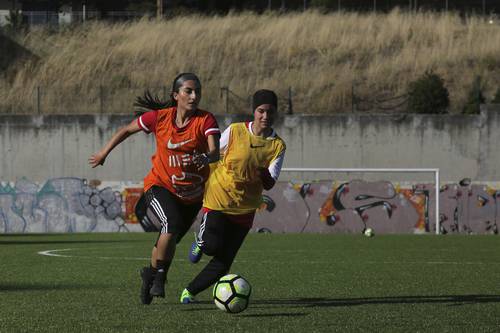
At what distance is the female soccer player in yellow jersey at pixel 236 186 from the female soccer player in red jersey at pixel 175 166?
21cm

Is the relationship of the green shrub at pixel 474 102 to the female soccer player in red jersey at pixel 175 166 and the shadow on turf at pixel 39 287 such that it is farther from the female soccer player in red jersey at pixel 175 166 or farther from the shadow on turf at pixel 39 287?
the female soccer player in red jersey at pixel 175 166

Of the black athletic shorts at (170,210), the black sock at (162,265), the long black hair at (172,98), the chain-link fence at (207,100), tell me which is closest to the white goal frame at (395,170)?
the chain-link fence at (207,100)

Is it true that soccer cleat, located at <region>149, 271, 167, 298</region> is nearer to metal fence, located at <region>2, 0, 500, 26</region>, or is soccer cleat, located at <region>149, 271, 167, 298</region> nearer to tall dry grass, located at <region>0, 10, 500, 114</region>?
tall dry grass, located at <region>0, 10, 500, 114</region>

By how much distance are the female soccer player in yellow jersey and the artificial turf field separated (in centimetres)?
46

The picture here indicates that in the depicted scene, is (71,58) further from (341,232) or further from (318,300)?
(318,300)

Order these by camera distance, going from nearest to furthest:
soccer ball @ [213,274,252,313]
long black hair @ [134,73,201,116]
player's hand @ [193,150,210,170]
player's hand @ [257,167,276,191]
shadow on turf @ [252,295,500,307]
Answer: soccer ball @ [213,274,252,313], player's hand @ [193,150,210,170], player's hand @ [257,167,276,191], long black hair @ [134,73,201,116], shadow on turf @ [252,295,500,307]

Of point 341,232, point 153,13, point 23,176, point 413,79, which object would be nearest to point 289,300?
point 341,232

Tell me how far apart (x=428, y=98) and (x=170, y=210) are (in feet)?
109

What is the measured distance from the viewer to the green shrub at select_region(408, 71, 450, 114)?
138ft

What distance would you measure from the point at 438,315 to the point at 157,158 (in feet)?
10.0

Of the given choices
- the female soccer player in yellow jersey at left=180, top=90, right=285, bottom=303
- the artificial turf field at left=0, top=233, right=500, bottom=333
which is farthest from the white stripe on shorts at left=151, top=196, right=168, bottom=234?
the artificial turf field at left=0, top=233, right=500, bottom=333

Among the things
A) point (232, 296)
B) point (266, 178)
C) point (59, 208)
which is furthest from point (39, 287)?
point (59, 208)

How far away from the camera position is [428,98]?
138ft

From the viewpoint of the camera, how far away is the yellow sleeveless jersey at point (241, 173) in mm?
9914
